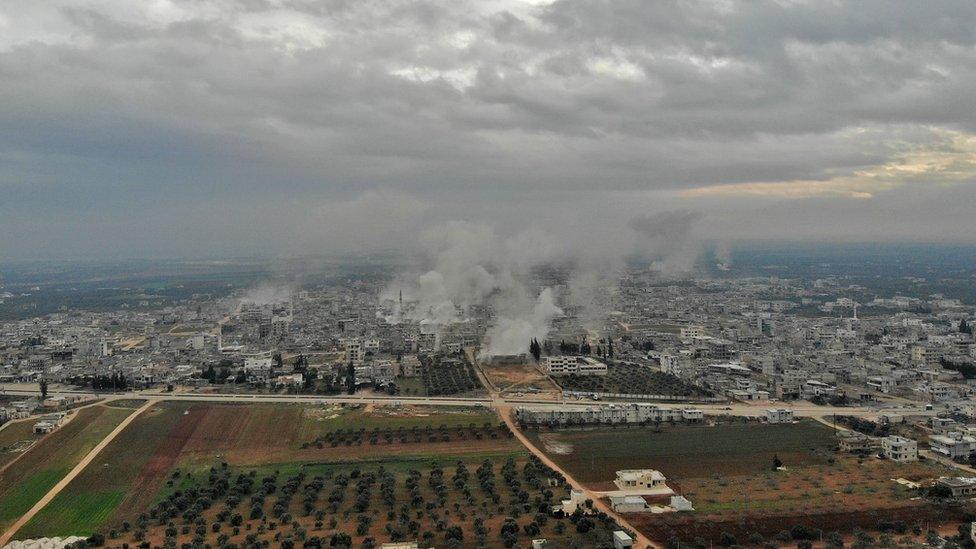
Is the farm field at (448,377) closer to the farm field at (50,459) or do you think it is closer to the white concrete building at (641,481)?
the farm field at (50,459)

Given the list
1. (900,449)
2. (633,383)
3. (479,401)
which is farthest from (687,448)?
(633,383)

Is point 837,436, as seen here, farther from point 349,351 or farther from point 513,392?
point 349,351

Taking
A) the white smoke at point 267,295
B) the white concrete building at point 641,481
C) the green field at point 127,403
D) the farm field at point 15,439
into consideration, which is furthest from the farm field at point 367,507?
the white smoke at point 267,295

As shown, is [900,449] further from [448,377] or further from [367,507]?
[448,377]

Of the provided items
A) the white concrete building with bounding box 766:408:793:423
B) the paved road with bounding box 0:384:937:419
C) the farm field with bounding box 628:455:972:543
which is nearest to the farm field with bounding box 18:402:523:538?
the paved road with bounding box 0:384:937:419

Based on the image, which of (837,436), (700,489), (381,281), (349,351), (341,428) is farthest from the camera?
(381,281)

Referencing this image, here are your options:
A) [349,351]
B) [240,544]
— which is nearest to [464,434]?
[240,544]
